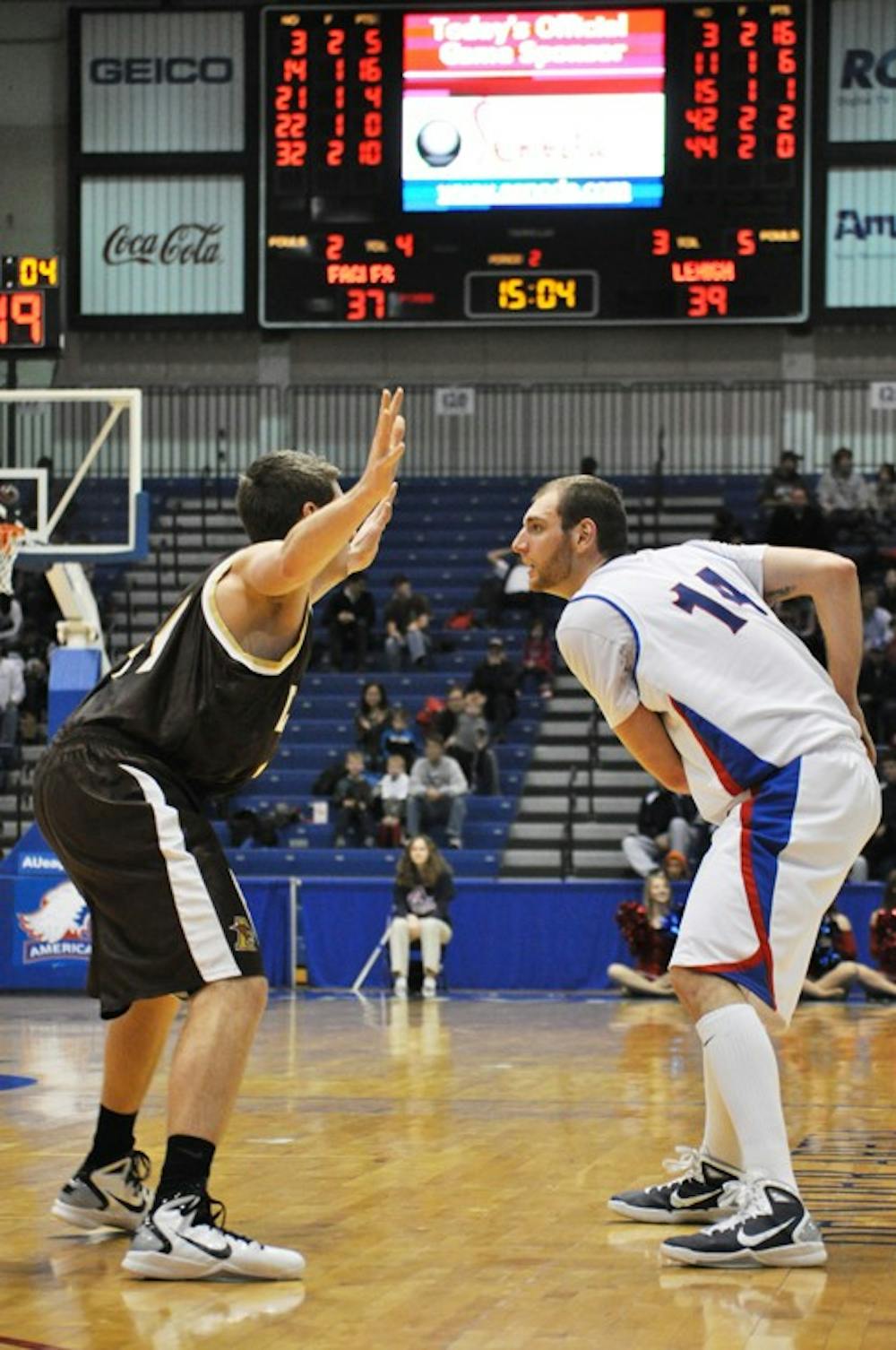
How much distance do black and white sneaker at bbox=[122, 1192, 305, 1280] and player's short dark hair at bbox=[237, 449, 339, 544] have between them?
1.71 metres

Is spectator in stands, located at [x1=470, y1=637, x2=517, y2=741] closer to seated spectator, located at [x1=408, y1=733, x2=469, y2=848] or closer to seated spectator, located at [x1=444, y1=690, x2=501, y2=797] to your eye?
seated spectator, located at [x1=444, y1=690, x2=501, y2=797]

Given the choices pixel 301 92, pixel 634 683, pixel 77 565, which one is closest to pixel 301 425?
pixel 301 92

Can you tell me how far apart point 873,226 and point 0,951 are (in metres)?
14.2

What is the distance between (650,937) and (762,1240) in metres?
13.1

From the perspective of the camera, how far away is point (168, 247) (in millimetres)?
27438

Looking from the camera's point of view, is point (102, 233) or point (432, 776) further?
point (102, 233)

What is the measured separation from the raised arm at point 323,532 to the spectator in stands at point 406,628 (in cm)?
1877

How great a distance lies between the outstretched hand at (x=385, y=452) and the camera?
17.0 feet

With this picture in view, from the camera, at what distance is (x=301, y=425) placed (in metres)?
28.4

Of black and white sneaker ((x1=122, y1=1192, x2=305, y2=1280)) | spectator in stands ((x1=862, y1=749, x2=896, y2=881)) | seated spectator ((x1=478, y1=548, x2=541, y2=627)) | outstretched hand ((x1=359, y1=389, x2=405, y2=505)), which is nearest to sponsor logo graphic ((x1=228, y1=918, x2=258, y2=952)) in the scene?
black and white sneaker ((x1=122, y1=1192, x2=305, y2=1280))

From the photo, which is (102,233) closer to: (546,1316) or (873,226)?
(873,226)

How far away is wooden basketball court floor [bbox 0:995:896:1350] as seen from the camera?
14.8 ft

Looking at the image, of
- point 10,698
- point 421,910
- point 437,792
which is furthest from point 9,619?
point 421,910

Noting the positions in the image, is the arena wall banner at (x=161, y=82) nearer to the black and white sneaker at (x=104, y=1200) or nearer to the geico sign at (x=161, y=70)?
the geico sign at (x=161, y=70)
